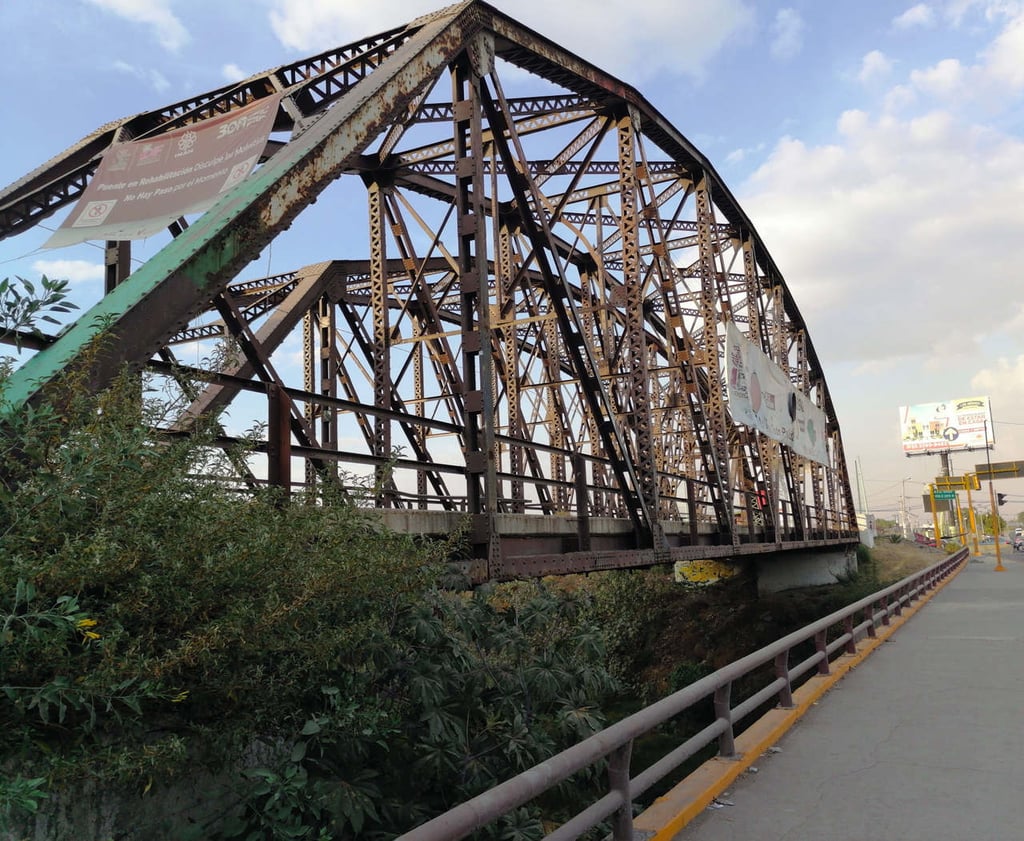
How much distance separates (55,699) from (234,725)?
4.01 feet

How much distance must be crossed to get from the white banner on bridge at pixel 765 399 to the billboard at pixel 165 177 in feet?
37.1

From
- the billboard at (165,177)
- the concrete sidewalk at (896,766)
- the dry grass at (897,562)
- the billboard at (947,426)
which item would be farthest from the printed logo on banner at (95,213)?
the billboard at (947,426)

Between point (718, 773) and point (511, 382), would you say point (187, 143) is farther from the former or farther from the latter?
point (511, 382)

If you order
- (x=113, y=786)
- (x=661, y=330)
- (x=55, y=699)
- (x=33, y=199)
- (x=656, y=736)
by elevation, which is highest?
(x=661, y=330)

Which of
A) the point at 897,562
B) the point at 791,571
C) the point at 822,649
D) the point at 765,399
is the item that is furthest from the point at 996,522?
the point at 822,649

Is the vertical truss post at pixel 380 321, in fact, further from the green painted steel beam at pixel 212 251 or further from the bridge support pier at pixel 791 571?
the bridge support pier at pixel 791 571

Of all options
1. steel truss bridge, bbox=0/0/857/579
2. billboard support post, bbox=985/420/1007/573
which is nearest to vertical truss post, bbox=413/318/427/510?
steel truss bridge, bbox=0/0/857/579

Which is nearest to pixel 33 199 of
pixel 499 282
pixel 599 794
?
pixel 499 282

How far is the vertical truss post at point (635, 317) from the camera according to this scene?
38.1ft

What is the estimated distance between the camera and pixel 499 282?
14031mm

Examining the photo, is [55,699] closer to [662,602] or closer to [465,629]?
[465,629]

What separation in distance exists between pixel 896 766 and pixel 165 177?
289 inches

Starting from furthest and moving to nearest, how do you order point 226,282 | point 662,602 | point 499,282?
1. point 662,602
2. point 499,282
3. point 226,282

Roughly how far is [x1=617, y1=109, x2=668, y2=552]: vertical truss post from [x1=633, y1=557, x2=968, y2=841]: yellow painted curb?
3.40 metres
